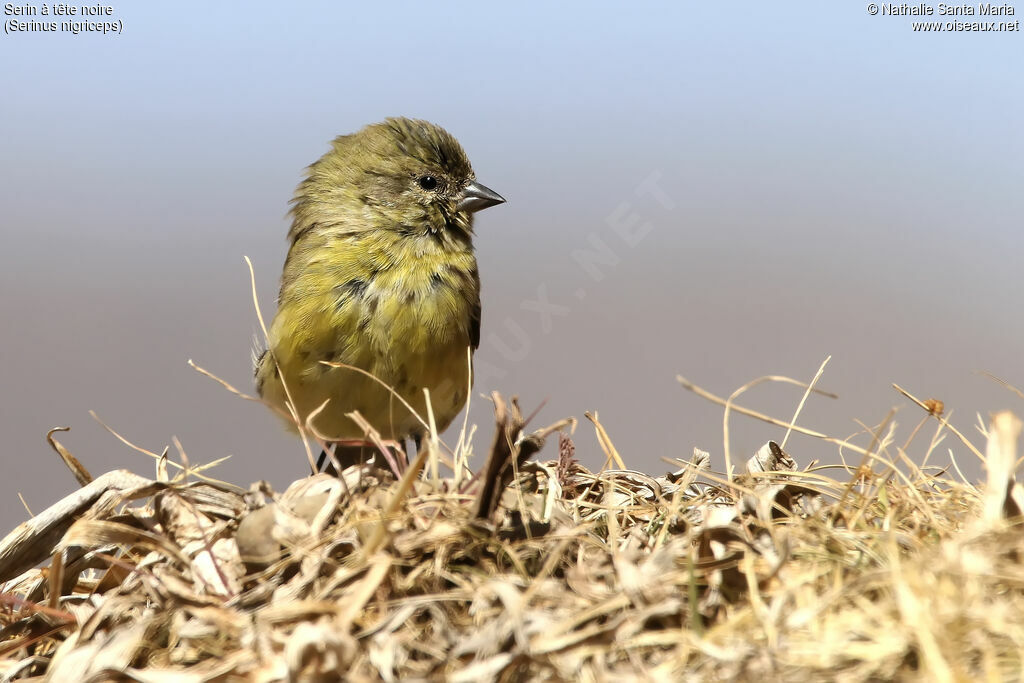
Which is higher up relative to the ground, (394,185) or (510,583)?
(394,185)

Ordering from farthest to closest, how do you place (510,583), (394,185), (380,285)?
(394,185), (380,285), (510,583)

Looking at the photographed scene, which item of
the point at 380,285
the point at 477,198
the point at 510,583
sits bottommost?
the point at 510,583

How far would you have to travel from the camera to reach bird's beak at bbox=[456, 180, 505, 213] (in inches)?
169

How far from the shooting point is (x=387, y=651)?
1.45 m

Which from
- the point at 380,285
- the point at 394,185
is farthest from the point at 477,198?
the point at 380,285

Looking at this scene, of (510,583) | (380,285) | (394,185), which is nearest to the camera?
(510,583)

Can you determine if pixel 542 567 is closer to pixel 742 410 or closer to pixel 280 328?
pixel 742 410

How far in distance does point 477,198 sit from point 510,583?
9.65ft

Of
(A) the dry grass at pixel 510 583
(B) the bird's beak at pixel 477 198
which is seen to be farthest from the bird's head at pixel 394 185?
(A) the dry grass at pixel 510 583

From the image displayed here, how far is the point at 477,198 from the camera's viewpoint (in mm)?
4309

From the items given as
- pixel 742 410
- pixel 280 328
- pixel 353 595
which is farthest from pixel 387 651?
pixel 280 328

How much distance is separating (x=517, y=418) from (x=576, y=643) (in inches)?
19.0

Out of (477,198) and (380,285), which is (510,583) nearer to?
(380,285)

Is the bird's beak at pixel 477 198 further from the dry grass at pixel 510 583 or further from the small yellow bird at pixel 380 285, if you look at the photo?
the dry grass at pixel 510 583
